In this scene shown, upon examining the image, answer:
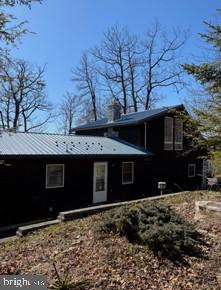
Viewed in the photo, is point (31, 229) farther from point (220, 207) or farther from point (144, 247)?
point (220, 207)

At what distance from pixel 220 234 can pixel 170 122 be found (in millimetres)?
14569

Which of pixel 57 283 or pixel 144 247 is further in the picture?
pixel 144 247

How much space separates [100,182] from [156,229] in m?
10.1

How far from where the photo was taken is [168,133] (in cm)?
2002

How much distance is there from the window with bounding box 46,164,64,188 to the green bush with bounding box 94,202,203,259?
713 centimetres

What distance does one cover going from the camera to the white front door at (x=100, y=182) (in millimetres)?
14914

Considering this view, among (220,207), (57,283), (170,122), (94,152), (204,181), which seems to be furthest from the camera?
(204,181)

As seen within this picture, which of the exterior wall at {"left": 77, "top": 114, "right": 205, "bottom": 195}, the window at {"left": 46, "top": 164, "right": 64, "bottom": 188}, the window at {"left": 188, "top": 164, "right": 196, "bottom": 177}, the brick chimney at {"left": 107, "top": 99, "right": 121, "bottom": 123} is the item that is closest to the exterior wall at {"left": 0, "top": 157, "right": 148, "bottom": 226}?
the window at {"left": 46, "top": 164, "right": 64, "bottom": 188}

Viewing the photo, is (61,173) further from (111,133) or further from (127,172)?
(111,133)

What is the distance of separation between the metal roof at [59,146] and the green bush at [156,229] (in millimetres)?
6162

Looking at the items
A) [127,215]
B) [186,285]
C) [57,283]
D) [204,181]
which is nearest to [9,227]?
[127,215]

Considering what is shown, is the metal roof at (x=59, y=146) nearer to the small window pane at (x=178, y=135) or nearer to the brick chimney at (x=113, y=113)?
the brick chimney at (x=113, y=113)

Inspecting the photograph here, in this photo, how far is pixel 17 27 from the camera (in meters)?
5.08

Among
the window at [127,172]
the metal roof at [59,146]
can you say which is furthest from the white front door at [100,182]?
the window at [127,172]
